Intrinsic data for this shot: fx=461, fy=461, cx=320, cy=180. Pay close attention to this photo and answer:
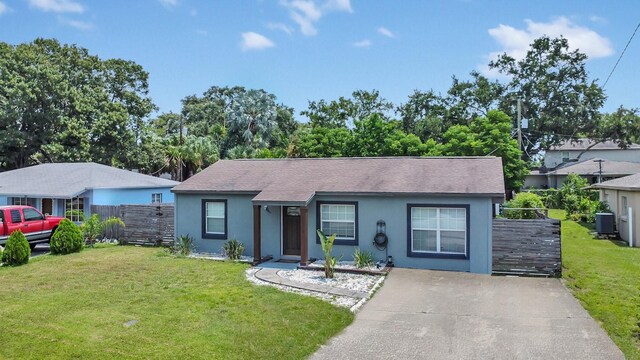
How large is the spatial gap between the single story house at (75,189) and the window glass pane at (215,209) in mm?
5298

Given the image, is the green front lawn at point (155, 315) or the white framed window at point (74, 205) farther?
the white framed window at point (74, 205)

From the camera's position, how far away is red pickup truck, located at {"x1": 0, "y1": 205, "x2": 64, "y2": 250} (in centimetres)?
1658

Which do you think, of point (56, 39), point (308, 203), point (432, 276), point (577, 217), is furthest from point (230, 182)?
point (56, 39)

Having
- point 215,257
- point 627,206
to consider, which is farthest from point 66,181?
point 627,206

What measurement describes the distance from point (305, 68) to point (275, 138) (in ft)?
34.9

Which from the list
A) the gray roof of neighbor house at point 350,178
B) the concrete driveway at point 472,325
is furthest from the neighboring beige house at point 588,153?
the concrete driveway at point 472,325

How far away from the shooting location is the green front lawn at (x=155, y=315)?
732 cm

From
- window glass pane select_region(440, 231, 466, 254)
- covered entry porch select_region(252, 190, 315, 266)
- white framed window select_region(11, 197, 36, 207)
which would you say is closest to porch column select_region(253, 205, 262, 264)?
covered entry porch select_region(252, 190, 315, 266)

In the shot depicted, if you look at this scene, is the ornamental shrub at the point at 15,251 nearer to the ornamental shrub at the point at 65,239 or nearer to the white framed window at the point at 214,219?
the ornamental shrub at the point at 65,239

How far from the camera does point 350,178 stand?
15523 mm

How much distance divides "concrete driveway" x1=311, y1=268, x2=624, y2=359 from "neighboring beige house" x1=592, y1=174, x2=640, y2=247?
8484mm

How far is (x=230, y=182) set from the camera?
16719mm

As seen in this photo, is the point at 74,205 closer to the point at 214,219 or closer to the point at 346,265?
the point at 214,219

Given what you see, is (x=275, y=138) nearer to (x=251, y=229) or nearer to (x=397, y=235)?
(x=251, y=229)
